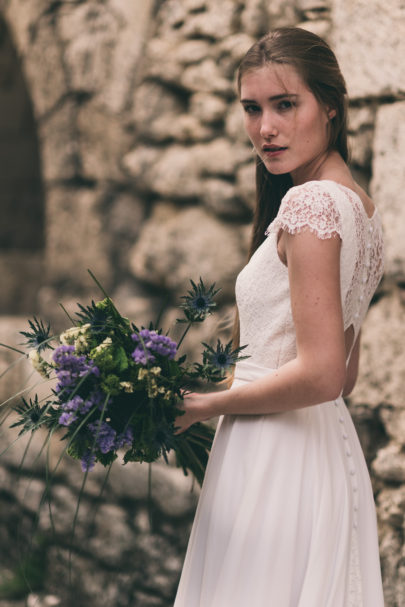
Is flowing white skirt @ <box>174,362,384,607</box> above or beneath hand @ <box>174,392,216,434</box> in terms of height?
beneath

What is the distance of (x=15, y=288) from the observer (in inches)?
214

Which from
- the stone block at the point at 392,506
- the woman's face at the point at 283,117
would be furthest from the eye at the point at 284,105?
the stone block at the point at 392,506

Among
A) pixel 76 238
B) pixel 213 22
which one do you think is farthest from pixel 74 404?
pixel 76 238

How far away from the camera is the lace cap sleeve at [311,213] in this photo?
1.50m

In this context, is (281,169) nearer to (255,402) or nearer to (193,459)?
(255,402)

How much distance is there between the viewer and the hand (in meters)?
1.66

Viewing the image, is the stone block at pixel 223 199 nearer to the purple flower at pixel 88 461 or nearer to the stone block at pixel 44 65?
the stone block at pixel 44 65

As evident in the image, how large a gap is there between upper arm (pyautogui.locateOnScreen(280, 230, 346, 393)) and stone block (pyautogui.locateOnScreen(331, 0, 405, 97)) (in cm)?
141

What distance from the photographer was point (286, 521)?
5.36 feet

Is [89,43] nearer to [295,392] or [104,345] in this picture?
[104,345]

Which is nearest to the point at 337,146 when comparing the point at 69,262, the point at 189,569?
the point at 189,569

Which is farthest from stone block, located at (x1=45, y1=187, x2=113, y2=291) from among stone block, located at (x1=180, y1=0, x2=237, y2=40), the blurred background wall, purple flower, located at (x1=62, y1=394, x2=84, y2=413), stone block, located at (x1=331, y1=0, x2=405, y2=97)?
purple flower, located at (x1=62, y1=394, x2=84, y2=413)

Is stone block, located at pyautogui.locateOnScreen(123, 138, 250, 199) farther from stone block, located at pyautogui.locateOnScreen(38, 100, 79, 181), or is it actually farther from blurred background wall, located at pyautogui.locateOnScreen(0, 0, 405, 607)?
stone block, located at pyautogui.locateOnScreen(38, 100, 79, 181)

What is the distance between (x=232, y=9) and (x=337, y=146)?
184 cm
